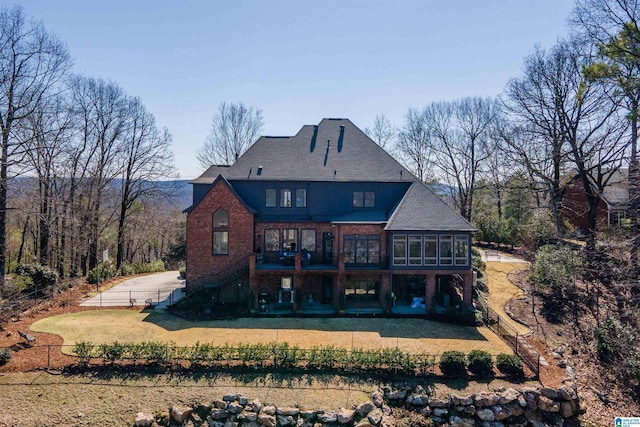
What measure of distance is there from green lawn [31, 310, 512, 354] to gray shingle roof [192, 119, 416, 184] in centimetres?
884

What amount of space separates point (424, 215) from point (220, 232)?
11.9 meters

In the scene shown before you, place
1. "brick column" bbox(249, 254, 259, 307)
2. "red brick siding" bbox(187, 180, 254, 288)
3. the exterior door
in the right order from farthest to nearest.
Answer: the exterior door, "red brick siding" bbox(187, 180, 254, 288), "brick column" bbox(249, 254, 259, 307)

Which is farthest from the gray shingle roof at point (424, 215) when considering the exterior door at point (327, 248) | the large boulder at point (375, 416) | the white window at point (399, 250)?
the large boulder at point (375, 416)

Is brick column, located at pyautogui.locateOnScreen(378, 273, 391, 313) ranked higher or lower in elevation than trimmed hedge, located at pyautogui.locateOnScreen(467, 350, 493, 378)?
higher

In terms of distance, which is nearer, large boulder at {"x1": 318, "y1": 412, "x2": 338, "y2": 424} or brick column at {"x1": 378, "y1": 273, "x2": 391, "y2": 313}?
large boulder at {"x1": 318, "y1": 412, "x2": 338, "y2": 424}

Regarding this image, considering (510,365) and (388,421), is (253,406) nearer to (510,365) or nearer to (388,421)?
(388,421)

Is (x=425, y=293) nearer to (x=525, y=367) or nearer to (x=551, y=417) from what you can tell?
(x=525, y=367)

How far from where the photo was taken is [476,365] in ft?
44.4

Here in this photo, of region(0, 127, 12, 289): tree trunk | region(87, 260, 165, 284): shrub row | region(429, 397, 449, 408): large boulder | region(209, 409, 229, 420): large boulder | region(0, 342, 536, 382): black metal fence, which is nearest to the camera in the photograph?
region(209, 409, 229, 420): large boulder

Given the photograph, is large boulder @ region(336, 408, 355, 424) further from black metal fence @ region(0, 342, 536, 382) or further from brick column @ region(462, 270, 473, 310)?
brick column @ region(462, 270, 473, 310)

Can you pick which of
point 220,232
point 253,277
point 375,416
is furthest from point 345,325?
point 220,232

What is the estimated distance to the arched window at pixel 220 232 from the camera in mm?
21234

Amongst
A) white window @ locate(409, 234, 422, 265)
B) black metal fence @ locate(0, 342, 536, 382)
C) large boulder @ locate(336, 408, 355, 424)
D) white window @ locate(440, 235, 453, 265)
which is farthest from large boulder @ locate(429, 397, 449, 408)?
white window @ locate(440, 235, 453, 265)

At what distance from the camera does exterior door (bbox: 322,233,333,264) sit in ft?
71.7
